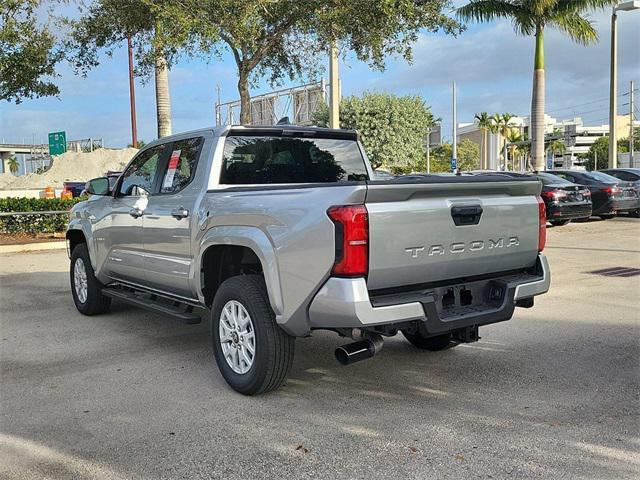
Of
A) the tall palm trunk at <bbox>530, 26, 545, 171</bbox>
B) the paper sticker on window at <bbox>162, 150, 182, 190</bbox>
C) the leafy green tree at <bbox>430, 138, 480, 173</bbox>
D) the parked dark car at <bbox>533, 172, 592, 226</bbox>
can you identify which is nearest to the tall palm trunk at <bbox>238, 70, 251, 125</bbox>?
the parked dark car at <bbox>533, 172, 592, 226</bbox>

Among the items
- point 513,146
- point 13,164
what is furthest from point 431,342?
point 13,164

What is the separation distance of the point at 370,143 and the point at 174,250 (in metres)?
38.8

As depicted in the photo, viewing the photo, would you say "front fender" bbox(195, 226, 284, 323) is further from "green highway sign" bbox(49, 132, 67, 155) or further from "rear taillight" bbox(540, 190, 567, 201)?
"green highway sign" bbox(49, 132, 67, 155)

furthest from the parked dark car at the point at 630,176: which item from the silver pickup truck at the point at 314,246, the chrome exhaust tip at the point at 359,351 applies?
the chrome exhaust tip at the point at 359,351

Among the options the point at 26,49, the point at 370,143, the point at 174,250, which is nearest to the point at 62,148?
the point at 370,143

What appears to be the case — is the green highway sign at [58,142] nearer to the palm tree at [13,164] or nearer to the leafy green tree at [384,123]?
the leafy green tree at [384,123]

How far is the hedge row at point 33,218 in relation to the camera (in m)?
15.8

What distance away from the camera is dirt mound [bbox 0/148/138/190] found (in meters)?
40.5

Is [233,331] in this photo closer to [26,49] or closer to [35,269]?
[35,269]

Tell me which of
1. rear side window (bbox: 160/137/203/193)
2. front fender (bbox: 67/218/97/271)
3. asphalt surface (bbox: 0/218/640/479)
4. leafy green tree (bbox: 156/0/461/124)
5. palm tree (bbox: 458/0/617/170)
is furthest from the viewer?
palm tree (bbox: 458/0/617/170)

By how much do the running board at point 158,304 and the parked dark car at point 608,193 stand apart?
14.9 m

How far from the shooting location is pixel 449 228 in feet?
13.5

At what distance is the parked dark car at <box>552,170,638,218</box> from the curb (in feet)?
44.3

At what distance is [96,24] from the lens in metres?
13.5
